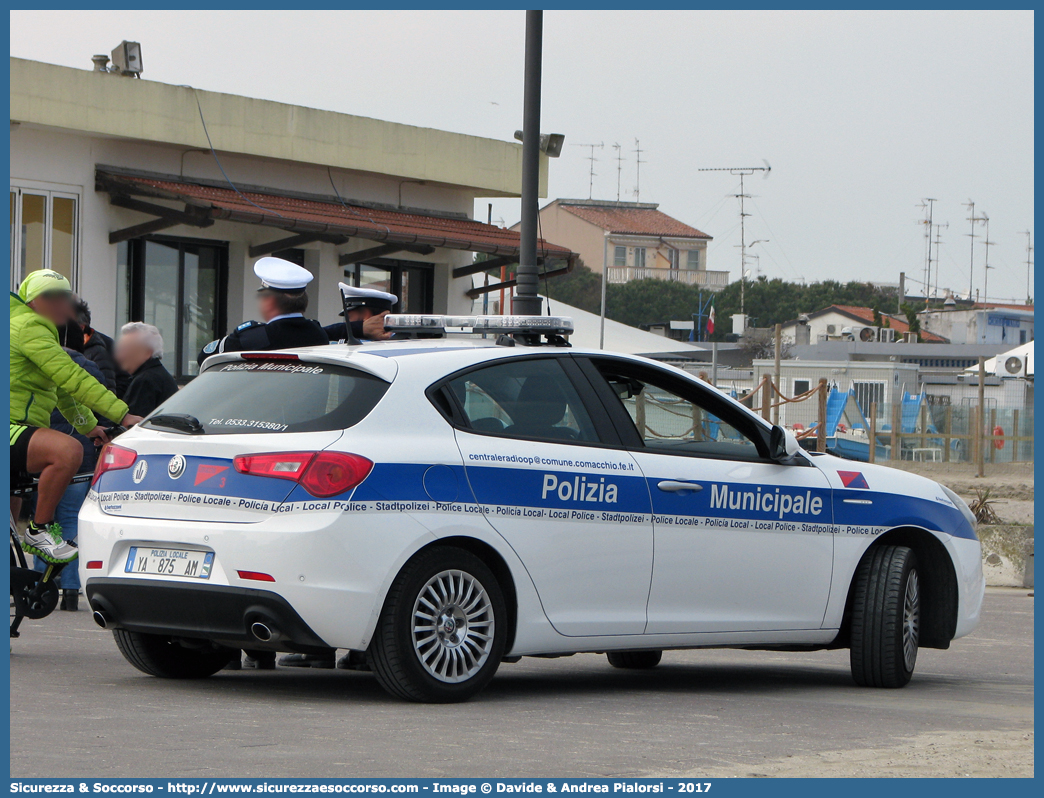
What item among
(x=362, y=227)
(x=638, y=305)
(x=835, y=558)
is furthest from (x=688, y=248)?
(x=835, y=558)

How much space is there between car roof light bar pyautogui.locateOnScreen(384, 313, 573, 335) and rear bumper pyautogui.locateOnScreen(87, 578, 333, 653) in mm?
1806

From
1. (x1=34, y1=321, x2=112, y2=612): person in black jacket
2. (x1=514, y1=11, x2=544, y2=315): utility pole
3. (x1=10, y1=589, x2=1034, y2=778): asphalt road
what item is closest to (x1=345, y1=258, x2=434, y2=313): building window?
(x1=514, y1=11, x2=544, y2=315): utility pole

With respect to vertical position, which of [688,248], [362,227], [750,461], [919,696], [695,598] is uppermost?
[688,248]

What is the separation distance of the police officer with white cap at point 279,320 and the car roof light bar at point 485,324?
64 centimetres

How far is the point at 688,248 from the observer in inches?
5094

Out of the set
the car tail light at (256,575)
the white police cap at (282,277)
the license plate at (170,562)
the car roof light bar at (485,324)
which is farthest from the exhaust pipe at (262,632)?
the white police cap at (282,277)

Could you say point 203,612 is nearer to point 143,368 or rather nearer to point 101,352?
point 143,368

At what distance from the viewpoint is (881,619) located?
797cm

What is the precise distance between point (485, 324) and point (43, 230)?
11348 millimetres

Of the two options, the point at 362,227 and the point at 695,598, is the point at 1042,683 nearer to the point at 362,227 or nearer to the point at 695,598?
the point at 695,598

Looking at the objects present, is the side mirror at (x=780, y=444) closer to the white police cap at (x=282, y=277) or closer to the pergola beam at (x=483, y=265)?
the white police cap at (x=282, y=277)

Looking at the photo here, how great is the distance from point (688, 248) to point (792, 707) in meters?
124

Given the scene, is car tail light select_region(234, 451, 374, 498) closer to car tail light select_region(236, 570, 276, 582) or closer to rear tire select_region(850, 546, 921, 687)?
car tail light select_region(236, 570, 276, 582)
